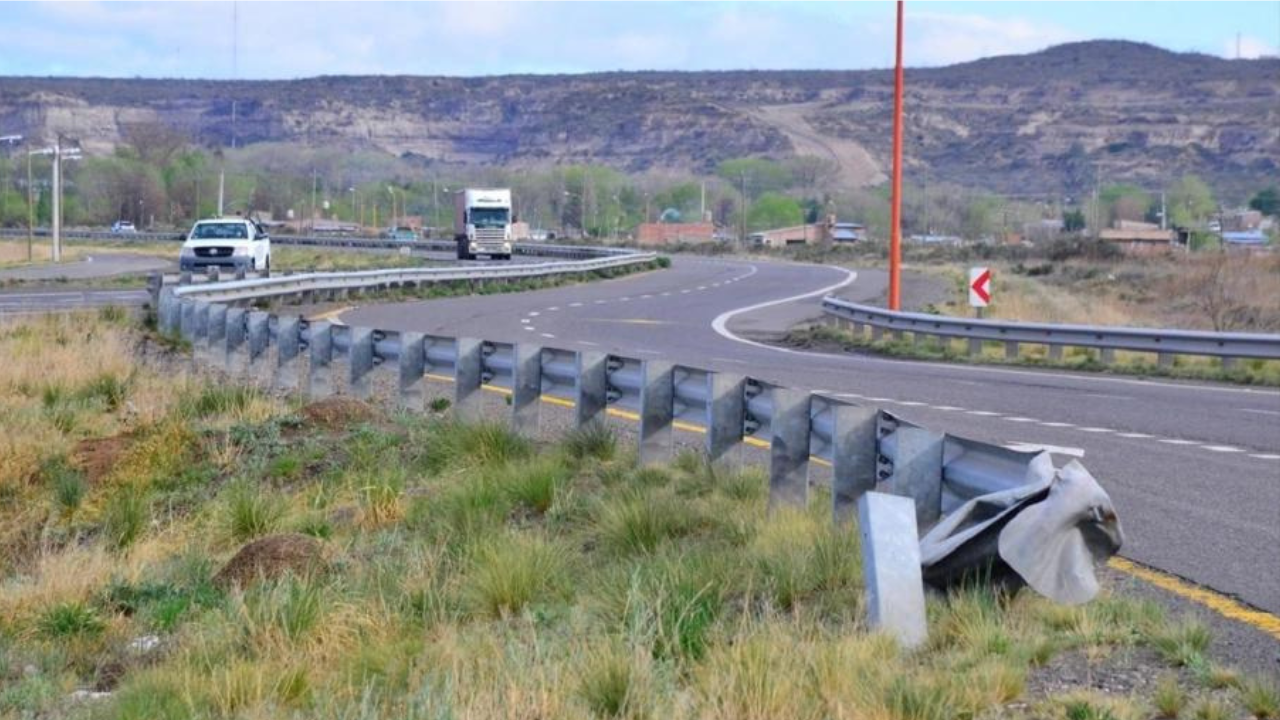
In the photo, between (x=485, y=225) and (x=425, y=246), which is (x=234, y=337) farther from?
(x=425, y=246)

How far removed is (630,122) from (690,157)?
9.74m

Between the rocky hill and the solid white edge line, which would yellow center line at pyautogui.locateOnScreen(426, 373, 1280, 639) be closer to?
the solid white edge line

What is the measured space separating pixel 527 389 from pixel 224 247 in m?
32.1

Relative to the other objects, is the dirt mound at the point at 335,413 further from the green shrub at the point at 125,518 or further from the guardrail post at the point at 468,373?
the green shrub at the point at 125,518

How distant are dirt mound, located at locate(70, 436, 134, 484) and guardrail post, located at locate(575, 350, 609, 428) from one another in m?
3.73

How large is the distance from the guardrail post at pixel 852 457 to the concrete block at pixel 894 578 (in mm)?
2339

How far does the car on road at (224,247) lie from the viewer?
45.3 metres

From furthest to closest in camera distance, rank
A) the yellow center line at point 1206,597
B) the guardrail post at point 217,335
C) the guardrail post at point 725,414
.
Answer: the guardrail post at point 217,335, the guardrail post at point 725,414, the yellow center line at point 1206,597

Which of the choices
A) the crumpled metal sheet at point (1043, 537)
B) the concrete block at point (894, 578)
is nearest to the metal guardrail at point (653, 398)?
the crumpled metal sheet at point (1043, 537)

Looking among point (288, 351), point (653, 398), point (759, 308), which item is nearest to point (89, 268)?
point (759, 308)

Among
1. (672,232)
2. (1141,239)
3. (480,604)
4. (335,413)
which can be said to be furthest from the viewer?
(672,232)

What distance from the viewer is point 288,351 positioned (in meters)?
20.0

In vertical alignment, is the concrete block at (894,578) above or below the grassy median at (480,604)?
above

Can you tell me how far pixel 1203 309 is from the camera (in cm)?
4859
